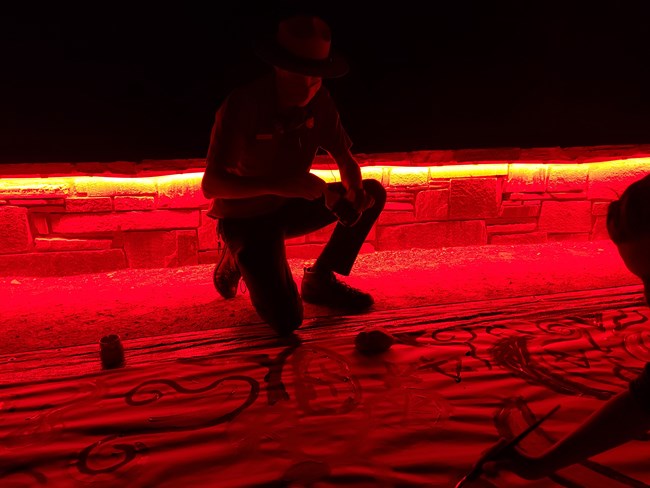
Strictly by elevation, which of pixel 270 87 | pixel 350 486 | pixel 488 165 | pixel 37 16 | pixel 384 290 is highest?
pixel 37 16

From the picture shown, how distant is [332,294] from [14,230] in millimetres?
2049

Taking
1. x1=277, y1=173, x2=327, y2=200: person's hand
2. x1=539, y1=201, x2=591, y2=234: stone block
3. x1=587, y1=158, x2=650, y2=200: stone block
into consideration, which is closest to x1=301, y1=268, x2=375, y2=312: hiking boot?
x1=277, y1=173, x2=327, y2=200: person's hand

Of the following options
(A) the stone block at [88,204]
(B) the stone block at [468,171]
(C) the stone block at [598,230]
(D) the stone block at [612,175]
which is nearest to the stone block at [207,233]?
(A) the stone block at [88,204]

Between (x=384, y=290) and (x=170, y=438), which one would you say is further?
(x=384, y=290)

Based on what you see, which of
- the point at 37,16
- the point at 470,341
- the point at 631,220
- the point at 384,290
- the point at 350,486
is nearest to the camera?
the point at 631,220

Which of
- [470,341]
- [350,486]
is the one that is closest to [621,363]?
[470,341]

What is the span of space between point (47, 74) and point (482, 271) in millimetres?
2815

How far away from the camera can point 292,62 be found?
6.50ft

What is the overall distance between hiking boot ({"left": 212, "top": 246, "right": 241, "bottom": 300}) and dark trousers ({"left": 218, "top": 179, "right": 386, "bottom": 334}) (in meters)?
0.29

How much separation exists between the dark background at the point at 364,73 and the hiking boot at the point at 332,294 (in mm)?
903

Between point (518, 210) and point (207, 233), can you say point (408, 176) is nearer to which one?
point (518, 210)

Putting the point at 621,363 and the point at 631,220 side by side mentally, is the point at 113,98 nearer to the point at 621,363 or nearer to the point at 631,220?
the point at 631,220

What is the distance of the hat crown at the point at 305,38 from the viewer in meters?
1.99

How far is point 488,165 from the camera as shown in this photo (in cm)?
370
